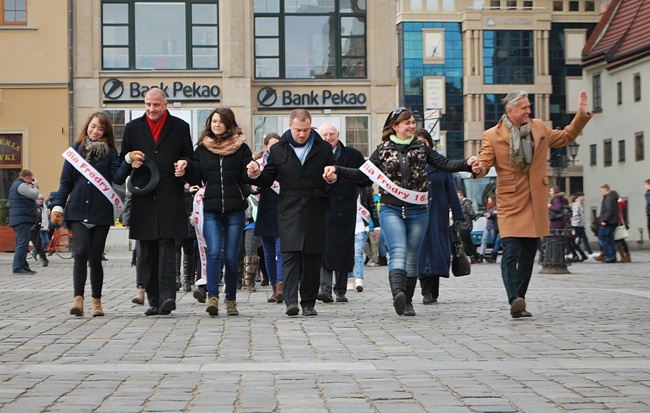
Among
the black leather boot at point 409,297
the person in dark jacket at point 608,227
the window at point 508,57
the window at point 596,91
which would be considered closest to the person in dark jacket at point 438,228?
the black leather boot at point 409,297

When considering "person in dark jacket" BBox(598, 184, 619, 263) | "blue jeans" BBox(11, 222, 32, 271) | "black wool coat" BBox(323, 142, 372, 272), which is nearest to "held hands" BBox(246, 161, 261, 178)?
"black wool coat" BBox(323, 142, 372, 272)

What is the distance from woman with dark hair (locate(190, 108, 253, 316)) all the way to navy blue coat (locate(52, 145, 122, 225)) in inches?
32.0

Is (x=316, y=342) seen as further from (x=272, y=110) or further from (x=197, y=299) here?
(x=272, y=110)

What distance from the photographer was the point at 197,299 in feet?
46.5

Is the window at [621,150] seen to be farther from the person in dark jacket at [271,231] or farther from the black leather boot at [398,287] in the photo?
the black leather boot at [398,287]

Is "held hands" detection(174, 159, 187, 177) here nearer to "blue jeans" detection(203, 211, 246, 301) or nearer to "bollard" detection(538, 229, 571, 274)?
"blue jeans" detection(203, 211, 246, 301)

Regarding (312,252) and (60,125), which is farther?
(60,125)

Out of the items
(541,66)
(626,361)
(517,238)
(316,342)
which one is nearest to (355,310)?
(517,238)

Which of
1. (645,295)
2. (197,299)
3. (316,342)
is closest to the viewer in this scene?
(316,342)

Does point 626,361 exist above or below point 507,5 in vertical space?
below

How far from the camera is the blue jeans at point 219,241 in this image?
12.2 m

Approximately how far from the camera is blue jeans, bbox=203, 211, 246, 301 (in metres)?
12.2

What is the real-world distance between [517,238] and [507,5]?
9791 centimetres

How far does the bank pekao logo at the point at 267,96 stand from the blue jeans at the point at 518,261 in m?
29.6
